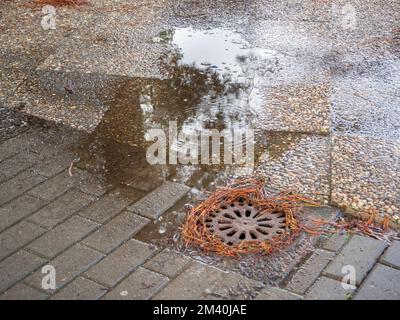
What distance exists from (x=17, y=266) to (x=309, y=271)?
68.2 inches

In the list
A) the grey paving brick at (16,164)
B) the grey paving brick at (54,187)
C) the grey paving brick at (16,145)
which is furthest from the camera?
the grey paving brick at (16,145)

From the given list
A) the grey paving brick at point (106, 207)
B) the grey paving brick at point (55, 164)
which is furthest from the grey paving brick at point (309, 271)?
the grey paving brick at point (55, 164)

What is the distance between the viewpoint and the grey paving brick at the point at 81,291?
3.09 m

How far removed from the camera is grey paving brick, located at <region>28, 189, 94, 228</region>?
3679 millimetres

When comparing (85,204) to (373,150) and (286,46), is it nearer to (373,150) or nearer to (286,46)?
(373,150)

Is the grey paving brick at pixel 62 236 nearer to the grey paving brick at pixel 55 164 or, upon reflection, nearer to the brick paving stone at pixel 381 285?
the grey paving brick at pixel 55 164

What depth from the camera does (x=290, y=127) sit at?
4629mm

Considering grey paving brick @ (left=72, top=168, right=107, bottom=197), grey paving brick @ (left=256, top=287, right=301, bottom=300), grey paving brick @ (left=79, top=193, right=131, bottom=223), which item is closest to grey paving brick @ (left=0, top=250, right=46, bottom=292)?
grey paving brick @ (left=79, top=193, right=131, bottom=223)

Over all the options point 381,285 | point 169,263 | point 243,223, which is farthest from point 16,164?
point 381,285

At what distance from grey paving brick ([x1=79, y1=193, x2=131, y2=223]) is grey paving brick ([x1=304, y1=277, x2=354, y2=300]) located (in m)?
1.40

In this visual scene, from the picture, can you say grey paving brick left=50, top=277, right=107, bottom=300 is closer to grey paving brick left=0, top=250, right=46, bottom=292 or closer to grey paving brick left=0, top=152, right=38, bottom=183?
grey paving brick left=0, top=250, right=46, bottom=292

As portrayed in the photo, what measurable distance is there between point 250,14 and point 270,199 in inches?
146

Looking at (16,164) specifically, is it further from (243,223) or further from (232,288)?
(232,288)

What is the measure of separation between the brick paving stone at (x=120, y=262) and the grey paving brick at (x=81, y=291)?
5 centimetres
